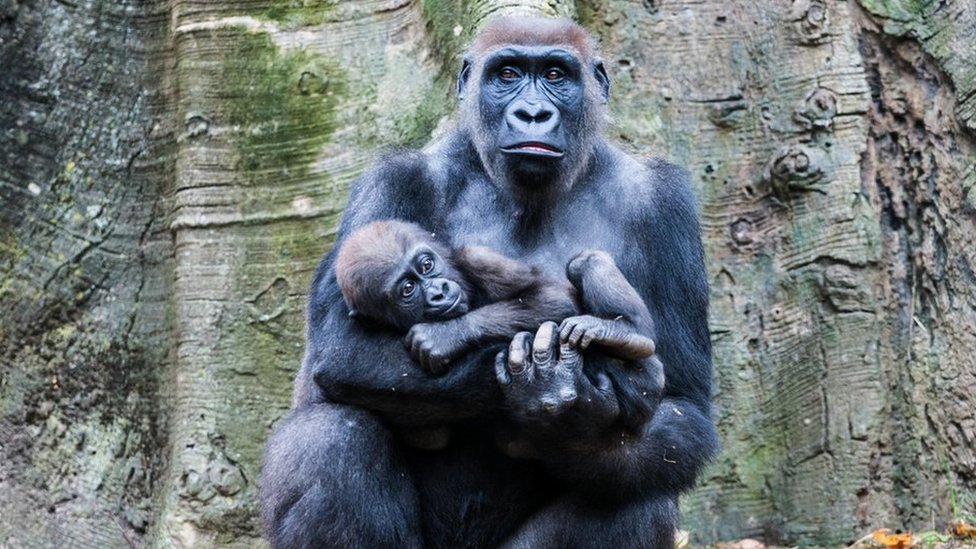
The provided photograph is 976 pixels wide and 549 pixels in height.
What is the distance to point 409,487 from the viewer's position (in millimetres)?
5566

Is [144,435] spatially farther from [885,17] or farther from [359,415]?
[885,17]

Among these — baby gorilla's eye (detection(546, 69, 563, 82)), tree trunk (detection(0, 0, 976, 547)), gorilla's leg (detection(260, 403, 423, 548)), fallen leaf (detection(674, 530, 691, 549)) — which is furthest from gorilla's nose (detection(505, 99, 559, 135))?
fallen leaf (detection(674, 530, 691, 549))

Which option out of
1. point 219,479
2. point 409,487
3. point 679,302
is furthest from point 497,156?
point 219,479

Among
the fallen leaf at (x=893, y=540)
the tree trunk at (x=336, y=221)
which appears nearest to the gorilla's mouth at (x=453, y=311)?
the tree trunk at (x=336, y=221)

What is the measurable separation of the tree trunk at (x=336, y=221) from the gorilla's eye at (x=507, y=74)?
1038 mm

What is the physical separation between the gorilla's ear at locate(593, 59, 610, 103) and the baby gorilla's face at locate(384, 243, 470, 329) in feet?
3.59

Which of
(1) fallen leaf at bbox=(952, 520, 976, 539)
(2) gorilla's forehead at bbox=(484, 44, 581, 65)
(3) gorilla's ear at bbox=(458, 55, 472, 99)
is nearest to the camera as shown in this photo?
(2) gorilla's forehead at bbox=(484, 44, 581, 65)

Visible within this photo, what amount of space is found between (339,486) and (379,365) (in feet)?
1.32

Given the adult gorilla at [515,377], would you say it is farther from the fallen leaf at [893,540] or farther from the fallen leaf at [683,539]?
the fallen leaf at [893,540]

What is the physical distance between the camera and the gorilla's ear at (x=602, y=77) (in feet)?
20.0

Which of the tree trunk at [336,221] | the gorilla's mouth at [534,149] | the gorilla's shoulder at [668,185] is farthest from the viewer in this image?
the tree trunk at [336,221]

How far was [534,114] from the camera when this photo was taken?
5523 millimetres

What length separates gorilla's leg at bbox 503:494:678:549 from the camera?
5488 millimetres

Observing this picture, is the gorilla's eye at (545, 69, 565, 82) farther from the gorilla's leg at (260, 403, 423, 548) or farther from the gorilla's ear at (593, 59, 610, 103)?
the gorilla's leg at (260, 403, 423, 548)
